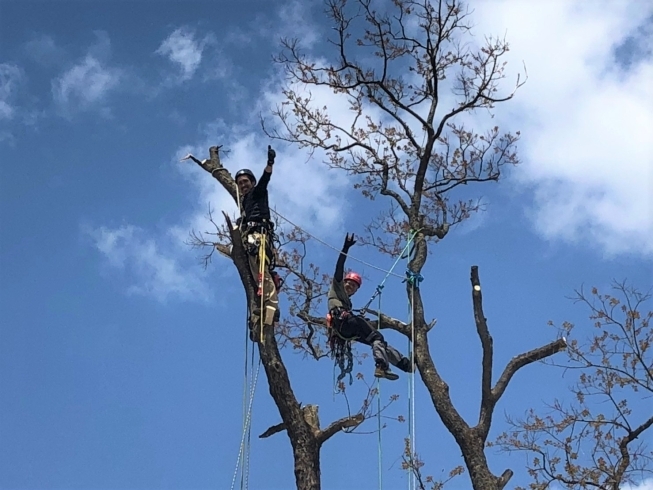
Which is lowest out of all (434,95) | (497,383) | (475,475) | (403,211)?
(475,475)

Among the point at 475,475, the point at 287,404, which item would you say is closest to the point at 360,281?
the point at 287,404

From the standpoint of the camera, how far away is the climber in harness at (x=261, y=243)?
730 centimetres

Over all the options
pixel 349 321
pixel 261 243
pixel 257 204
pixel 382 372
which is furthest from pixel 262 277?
pixel 382 372

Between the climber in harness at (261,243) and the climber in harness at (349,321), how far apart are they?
550 millimetres

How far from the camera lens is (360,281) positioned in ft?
26.1

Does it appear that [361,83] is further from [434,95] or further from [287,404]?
[287,404]

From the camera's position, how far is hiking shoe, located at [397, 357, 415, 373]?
7.79m

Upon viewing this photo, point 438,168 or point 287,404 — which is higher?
point 438,168

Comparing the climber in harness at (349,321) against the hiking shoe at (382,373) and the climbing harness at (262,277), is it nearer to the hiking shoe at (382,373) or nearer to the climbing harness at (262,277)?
the hiking shoe at (382,373)

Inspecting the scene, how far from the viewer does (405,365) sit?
25.8 ft

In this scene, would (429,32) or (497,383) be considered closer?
(497,383)

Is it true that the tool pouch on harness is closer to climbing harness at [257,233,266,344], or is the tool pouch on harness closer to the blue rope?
climbing harness at [257,233,266,344]

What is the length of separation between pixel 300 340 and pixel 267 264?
2.46 m

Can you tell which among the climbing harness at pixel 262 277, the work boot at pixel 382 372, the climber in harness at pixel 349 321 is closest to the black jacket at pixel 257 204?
the climbing harness at pixel 262 277
